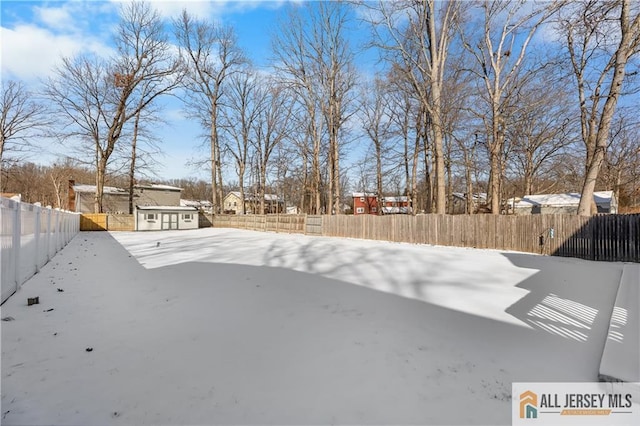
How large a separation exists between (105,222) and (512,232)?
26.4 metres

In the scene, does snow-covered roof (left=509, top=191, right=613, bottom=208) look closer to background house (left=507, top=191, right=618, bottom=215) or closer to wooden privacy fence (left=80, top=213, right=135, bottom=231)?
background house (left=507, top=191, right=618, bottom=215)

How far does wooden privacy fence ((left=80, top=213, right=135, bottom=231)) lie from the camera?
2217 cm

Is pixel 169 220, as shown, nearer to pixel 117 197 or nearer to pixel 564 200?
pixel 117 197

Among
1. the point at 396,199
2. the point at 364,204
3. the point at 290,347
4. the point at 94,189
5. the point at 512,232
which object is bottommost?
the point at 290,347

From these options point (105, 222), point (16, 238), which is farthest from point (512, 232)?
point (105, 222)

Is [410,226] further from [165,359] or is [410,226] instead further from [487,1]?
[165,359]

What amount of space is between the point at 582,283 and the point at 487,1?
14.9 metres

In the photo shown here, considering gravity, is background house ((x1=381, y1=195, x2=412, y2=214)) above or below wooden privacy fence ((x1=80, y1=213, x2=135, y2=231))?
above

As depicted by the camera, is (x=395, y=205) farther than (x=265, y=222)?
Yes

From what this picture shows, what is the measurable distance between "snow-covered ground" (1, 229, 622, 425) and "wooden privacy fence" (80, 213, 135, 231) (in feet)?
65.9

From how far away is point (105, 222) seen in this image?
22984 mm

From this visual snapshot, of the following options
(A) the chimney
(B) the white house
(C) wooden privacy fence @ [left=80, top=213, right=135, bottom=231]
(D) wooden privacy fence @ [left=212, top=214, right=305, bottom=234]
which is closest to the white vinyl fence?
(D) wooden privacy fence @ [left=212, top=214, right=305, bottom=234]

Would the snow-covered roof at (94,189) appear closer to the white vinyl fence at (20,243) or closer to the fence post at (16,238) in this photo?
the white vinyl fence at (20,243)

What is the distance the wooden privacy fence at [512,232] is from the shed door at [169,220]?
13778 mm
